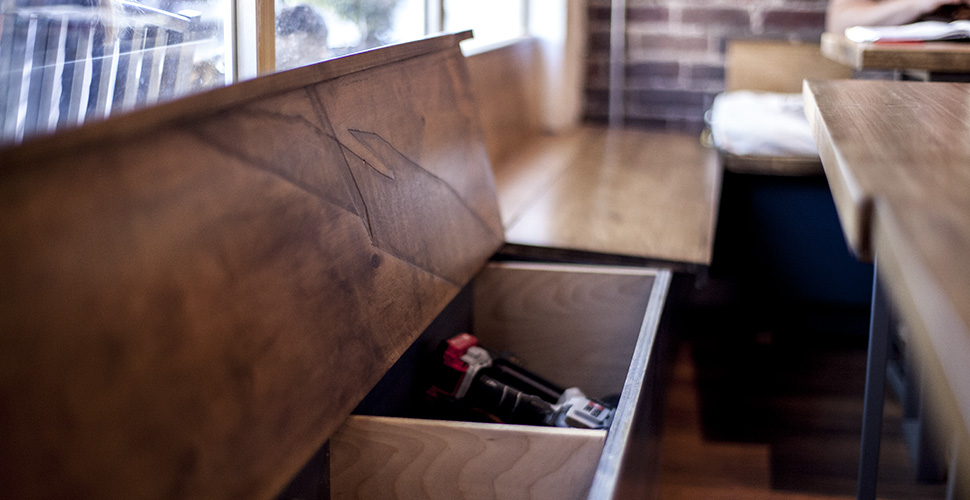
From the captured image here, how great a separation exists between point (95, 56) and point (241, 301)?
45 cm

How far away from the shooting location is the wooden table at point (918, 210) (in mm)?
365

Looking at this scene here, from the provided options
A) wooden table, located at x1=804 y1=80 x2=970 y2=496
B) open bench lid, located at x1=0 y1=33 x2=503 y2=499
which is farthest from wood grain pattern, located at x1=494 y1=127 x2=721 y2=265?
wooden table, located at x1=804 y1=80 x2=970 y2=496

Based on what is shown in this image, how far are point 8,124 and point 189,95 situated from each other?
278 mm

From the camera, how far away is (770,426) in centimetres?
199

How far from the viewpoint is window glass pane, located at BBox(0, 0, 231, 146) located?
0.90 metres

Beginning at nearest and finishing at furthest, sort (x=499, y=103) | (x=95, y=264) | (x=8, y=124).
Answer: (x=95, y=264) → (x=8, y=124) → (x=499, y=103)

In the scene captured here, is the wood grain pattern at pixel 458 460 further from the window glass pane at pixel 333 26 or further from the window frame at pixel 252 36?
the window glass pane at pixel 333 26

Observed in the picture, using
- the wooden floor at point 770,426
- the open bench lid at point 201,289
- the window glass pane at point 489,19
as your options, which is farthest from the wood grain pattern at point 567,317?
the window glass pane at point 489,19

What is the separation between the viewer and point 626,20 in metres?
3.57

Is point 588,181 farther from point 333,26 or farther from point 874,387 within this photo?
point 874,387

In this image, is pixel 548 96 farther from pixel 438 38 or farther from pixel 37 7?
pixel 37 7

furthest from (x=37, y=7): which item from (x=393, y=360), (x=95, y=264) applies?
(x=393, y=360)

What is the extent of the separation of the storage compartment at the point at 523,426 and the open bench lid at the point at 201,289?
10cm

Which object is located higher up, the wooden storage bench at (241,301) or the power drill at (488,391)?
the wooden storage bench at (241,301)
